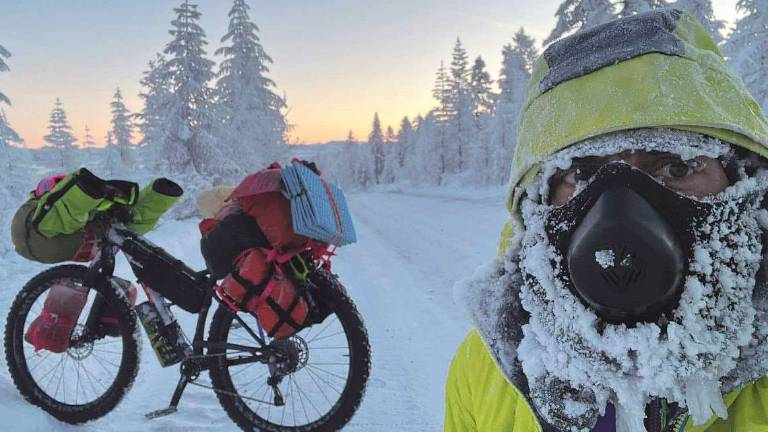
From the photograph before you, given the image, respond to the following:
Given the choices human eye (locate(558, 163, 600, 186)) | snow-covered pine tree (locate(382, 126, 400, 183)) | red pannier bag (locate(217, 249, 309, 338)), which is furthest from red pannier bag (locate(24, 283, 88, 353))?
snow-covered pine tree (locate(382, 126, 400, 183))

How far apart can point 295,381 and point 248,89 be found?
88.6 feet

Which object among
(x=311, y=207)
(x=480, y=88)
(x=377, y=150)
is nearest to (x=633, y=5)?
(x=311, y=207)

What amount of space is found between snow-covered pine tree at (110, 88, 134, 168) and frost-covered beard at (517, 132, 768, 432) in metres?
62.9

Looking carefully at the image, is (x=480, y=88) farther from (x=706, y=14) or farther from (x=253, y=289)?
(x=253, y=289)

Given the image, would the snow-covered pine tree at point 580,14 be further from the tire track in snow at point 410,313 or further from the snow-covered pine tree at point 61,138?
the snow-covered pine tree at point 61,138

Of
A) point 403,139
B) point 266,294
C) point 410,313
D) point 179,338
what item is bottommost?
point 410,313

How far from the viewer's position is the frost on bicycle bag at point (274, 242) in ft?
9.11

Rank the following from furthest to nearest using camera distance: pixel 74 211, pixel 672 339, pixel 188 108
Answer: pixel 188 108 < pixel 74 211 < pixel 672 339

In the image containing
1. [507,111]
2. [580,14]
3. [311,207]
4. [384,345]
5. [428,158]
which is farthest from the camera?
[428,158]

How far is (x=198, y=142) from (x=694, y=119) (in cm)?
2201

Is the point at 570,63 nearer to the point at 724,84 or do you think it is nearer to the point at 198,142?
the point at 724,84

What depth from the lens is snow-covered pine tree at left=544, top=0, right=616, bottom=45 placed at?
17031 mm

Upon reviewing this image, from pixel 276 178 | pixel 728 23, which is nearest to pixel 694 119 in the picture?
pixel 276 178

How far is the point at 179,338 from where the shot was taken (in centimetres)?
313
